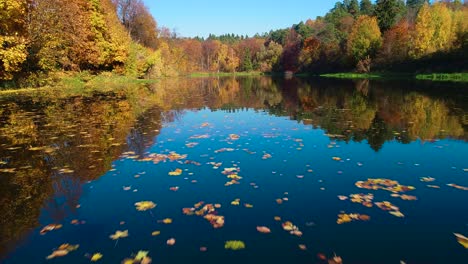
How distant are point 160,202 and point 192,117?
10737 mm

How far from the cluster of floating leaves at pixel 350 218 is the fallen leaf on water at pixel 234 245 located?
167 centimetres

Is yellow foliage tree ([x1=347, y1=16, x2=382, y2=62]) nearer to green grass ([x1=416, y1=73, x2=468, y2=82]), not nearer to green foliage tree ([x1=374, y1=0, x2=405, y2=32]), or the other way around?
green foliage tree ([x1=374, y1=0, x2=405, y2=32])

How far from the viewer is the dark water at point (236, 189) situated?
4.48 metres

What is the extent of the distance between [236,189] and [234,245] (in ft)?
6.75

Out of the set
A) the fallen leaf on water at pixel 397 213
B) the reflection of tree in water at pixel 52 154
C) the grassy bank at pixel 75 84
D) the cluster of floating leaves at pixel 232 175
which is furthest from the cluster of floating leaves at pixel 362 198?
the grassy bank at pixel 75 84

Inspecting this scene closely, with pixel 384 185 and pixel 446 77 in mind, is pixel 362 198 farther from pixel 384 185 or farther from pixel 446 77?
pixel 446 77

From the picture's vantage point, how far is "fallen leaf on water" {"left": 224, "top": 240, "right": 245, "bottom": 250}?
4.47 metres

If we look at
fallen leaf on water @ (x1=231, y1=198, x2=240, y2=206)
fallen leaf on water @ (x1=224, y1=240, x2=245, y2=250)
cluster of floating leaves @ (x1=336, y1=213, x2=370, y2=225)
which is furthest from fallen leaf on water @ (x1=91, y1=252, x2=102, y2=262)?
cluster of floating leaves @ (x1=336, y1=213, x2=370, y2=225)

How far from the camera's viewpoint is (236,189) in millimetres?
6527

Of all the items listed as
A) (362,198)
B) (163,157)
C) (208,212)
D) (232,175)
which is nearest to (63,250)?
(208,212)

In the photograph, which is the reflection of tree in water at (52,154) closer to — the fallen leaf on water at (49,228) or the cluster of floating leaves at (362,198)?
the fallen leaf on water at (49,228)

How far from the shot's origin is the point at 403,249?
4.41 m

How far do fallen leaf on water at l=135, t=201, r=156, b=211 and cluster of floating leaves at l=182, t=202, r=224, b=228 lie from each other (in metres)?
0.63

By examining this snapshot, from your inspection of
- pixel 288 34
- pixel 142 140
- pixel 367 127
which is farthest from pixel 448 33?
pixel 288 34
